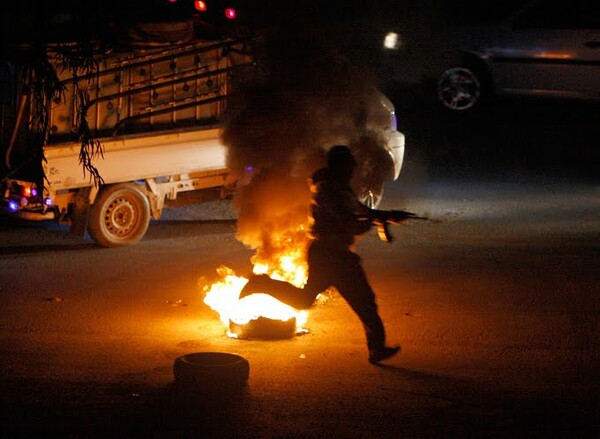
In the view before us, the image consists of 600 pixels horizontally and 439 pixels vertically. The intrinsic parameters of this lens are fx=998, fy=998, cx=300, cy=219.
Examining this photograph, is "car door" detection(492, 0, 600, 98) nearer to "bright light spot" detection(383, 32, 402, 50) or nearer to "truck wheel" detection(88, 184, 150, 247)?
"bright light spot" detection(383, 32, 402, 50)

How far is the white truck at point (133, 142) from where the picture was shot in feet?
44.7

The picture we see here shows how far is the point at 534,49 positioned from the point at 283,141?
27.6ft

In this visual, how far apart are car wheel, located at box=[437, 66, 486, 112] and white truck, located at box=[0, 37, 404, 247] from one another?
4195 millimetres

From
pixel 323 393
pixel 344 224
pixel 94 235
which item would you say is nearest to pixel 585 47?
pixel 94 235

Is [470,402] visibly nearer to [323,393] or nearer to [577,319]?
[323,393]

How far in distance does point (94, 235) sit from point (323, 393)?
7605 millimetres

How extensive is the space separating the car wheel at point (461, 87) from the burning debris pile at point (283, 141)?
24.2ft

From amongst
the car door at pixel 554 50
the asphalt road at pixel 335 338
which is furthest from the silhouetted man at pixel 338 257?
the car door at pixel 554 50

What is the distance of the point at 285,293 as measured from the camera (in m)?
8.17

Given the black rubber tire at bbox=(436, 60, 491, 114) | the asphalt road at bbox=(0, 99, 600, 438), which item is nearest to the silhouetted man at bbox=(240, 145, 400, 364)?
the asphalt road at bbox=(0, 99, 600, 438)

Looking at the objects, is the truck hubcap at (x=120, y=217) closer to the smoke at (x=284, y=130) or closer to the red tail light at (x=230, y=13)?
the red tail light at (x=230, y=13)

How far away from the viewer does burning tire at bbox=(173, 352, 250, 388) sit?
693 centimetres

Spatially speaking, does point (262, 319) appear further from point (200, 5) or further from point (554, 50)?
point (554, 50)

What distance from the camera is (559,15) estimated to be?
17.3 m
